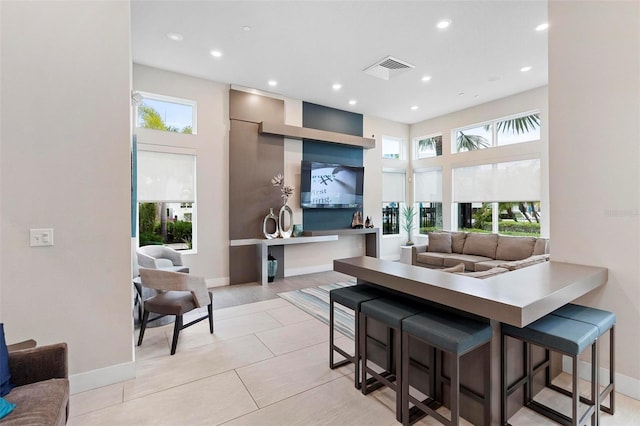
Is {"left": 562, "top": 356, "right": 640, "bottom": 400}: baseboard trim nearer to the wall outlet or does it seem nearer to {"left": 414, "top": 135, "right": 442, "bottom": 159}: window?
the wall outlet

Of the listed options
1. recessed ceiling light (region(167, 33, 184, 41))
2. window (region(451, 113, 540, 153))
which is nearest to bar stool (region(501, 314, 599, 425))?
recessed ceiling light (region(167, 33, 184, 41))

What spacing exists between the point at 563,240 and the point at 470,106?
489 cm

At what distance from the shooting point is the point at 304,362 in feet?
8.61

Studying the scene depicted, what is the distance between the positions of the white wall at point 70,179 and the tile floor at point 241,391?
0.32m

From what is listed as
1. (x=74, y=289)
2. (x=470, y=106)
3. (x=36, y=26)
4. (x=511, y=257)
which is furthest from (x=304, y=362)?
(x=470, y=106)

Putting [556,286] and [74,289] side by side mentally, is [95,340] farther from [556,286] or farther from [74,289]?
[556,286]

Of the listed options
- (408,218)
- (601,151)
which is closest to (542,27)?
(601,151)

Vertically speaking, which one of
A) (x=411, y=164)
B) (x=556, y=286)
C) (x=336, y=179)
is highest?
(x=411, y=164)

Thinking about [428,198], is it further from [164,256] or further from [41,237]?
[41,237]

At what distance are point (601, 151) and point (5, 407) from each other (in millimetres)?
3888

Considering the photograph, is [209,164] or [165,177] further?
[209,164]

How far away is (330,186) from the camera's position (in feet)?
20.8

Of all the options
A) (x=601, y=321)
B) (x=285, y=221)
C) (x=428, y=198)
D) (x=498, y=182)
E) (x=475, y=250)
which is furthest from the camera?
(x=428, y=198)

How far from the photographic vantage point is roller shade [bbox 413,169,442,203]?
7.22 metres
